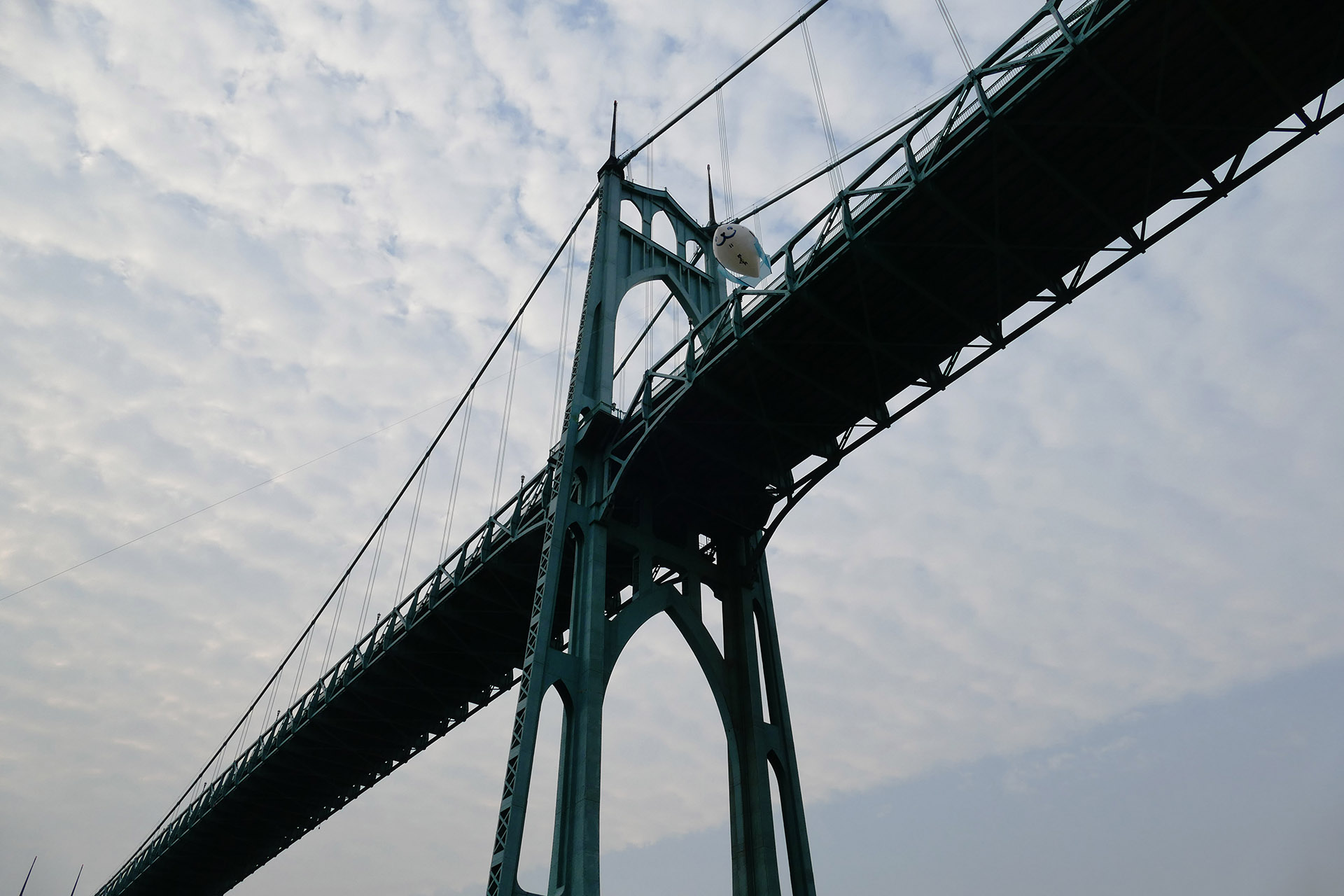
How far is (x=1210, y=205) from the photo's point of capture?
1870 centimetres

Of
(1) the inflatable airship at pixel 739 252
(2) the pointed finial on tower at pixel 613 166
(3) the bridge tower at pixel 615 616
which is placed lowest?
(3) the bridge tower at pixel 615 616

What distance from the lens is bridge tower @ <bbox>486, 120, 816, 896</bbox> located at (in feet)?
70.3

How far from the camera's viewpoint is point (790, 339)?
22.5m

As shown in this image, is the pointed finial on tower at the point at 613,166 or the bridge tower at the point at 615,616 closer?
the bridge tower at the point at 615,616

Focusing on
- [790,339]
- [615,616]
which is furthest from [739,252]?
[615,616]

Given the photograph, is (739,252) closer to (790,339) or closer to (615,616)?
(790,339)

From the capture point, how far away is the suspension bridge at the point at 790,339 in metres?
17.5

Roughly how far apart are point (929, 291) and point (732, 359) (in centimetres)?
461

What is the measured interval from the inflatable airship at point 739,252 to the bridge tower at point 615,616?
7.32 feet

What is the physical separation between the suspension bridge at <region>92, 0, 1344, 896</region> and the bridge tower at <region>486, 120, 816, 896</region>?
0.06 m

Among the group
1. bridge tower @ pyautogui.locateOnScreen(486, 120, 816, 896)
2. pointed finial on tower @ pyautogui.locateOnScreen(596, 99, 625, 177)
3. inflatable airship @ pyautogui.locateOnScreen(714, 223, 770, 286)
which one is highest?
pointed finial on tower @ pyautogui.locateOnScreen(596, 99, 625, 177)

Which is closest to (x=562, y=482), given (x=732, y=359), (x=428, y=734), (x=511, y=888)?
(x=732, y=359)

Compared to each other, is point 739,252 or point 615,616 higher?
point 739,252

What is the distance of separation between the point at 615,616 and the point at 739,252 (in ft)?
32.5
